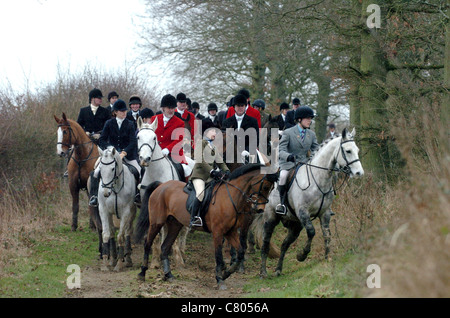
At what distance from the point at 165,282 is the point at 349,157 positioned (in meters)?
3.53

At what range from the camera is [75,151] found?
44.8ft

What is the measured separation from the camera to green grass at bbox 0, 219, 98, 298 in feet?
28.3

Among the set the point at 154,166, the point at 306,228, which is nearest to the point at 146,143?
the point at 154,166

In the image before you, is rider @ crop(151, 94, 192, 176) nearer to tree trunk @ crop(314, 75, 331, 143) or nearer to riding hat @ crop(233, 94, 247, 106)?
riding hat @ crop(233, 94, 247, 106)

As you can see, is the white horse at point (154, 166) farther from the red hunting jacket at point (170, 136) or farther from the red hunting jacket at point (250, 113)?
the red hunting jacket at point (250, 113)

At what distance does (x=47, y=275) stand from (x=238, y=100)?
4.79m

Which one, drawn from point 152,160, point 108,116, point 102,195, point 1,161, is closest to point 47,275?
point 102,195

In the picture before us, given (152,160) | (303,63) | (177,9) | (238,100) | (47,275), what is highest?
(177,9)

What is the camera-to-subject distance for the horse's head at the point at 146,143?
10.4 metres

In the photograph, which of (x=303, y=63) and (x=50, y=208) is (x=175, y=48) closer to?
(x=303, y=63)

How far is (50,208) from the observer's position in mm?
15516

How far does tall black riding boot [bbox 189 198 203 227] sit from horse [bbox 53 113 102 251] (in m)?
4.69

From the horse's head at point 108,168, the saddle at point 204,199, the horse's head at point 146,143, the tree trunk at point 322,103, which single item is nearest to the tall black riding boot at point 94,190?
the horse's head at point 108,168

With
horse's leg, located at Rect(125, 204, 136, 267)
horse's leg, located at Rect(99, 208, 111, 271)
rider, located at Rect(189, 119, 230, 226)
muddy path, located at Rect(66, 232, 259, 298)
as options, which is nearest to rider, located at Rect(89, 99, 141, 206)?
horse's leg, located at Rect(99, 208, 111, 271)
